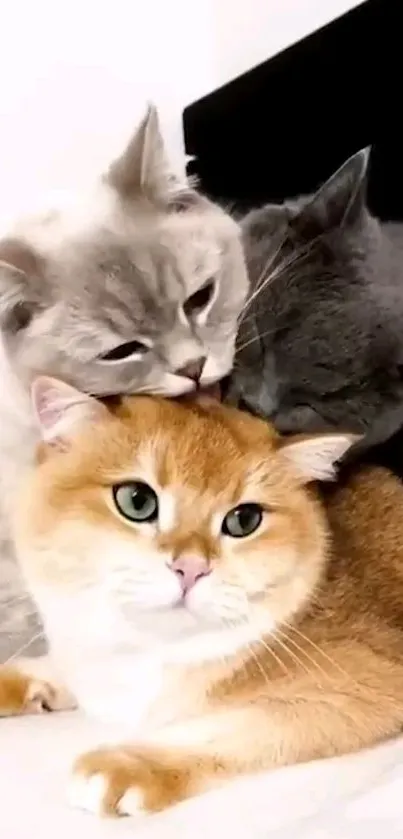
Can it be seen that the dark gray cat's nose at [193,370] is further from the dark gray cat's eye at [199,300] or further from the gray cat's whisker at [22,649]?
the gray cat's whisker at [22,649]

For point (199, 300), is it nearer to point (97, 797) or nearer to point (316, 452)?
point (316, 452)

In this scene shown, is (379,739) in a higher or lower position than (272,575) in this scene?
lower

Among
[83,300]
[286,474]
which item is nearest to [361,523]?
[286,474]

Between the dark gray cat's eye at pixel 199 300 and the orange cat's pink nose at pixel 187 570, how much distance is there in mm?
272

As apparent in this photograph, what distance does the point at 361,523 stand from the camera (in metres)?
1.22

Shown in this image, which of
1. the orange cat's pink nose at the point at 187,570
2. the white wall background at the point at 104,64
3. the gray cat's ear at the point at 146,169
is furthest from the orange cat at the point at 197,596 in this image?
the white wall background at the point at 104,64

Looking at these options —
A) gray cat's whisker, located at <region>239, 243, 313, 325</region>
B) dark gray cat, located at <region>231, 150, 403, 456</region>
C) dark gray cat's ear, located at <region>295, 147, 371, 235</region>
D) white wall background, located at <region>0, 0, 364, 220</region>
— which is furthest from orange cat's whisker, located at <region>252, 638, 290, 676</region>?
white wall background, located at <region>0, 0, 364, 220</region>

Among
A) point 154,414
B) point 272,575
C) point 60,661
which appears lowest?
point 60,661

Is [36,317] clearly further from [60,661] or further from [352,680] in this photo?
[352,680]

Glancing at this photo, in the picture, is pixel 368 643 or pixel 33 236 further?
pixel 33 236

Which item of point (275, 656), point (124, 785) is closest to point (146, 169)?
point (275, 656)

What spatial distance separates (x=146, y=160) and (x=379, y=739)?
25.5 inches

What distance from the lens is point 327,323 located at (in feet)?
3.93

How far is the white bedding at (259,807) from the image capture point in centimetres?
90
